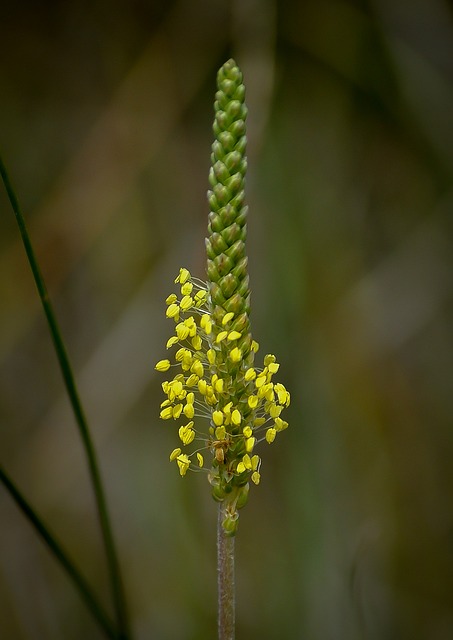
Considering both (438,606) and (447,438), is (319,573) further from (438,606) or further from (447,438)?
(447,438)

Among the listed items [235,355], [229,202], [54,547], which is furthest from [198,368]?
[54,547]

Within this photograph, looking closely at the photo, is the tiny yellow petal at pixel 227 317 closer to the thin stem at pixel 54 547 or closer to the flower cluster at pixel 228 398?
the flower cluster at pixel 228 398

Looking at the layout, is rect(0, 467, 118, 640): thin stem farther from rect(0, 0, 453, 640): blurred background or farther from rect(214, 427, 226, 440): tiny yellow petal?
rect(0, 0, 453, 640): blurred background

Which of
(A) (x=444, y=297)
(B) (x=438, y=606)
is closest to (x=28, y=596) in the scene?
(B) (x=438, y=606)

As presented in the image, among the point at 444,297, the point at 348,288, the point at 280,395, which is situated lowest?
the point at 280,395

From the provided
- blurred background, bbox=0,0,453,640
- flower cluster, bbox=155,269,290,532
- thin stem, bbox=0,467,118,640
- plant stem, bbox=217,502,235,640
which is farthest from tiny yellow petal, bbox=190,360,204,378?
blurred background, bbox=0,0,453,640

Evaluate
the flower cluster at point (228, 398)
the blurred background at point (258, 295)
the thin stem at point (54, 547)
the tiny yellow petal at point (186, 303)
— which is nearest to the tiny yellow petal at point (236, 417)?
the flower cluster at point (228, 398)
